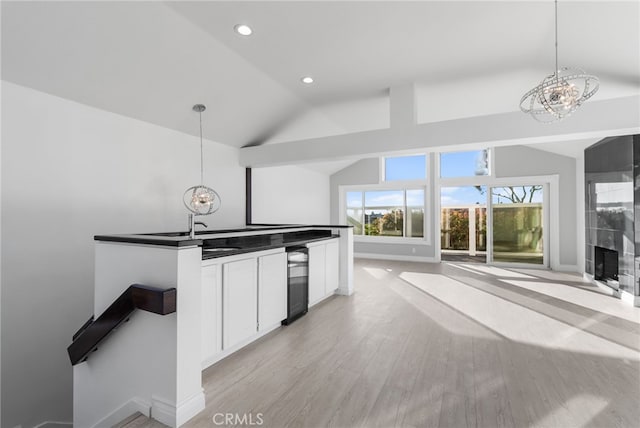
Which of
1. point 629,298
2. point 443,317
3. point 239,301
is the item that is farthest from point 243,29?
point 629,298

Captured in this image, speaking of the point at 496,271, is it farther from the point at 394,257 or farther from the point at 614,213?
the point at 394,257

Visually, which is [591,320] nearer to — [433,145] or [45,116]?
[433,145]

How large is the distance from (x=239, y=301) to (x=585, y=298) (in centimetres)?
502

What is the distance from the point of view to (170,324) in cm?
187

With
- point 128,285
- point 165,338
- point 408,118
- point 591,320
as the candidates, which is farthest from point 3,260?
point 591,320

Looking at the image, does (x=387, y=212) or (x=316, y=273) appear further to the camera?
(x=387, y=212)

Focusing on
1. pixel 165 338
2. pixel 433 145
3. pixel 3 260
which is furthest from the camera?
pixel 433 145

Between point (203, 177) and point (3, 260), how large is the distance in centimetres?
255

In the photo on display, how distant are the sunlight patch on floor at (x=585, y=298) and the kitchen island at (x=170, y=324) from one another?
4.34 m

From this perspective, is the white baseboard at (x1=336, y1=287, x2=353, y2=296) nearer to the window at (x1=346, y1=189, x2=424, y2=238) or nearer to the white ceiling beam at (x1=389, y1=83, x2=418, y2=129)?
the white ceiling beam at (x1=389, y1=83, x2=418, y2=129)

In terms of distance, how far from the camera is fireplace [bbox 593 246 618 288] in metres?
4.77

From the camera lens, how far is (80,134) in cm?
329

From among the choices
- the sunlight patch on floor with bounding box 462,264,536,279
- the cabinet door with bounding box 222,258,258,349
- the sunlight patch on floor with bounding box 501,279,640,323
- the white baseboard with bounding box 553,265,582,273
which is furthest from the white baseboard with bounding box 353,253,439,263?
the cabinet door with bounding box 222,258,258,349

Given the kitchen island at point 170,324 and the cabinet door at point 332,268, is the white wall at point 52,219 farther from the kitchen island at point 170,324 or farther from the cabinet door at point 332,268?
the cabinet door at point 332,268
